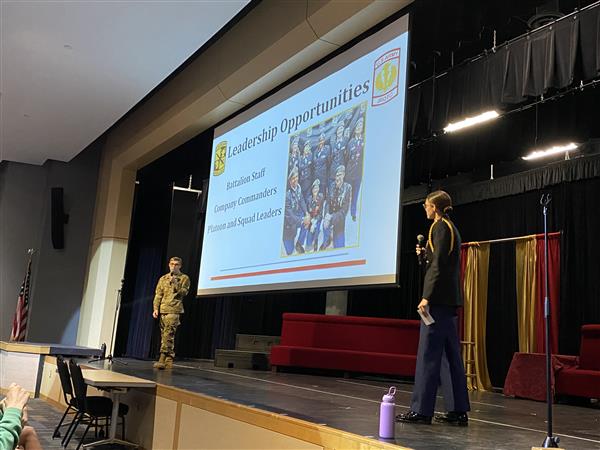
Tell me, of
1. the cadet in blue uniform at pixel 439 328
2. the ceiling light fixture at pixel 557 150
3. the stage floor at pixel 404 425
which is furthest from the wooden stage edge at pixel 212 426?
the ceiling light fixture at pixel 557 150

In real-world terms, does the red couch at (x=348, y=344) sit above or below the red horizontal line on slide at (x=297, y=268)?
below

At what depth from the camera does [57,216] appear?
9.74 meters

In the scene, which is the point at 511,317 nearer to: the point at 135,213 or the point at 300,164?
the point at 300,164

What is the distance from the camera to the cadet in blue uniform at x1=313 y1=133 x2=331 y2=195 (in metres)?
4.58

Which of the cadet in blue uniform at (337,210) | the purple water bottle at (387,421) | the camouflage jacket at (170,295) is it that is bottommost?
the purple water bottle at (387,421)

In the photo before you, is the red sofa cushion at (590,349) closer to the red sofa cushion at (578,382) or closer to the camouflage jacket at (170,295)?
the red sofa cushion at (578,382)

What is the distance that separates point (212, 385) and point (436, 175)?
5950 millimetres

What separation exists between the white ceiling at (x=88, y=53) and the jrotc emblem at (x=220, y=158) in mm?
990

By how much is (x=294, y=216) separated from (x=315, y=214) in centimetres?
31

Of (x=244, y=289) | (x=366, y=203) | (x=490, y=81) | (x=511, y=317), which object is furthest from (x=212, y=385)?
(x=511, y=317)

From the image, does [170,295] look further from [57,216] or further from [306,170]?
[57,216]

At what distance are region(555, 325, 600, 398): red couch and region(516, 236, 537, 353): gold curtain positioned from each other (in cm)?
165

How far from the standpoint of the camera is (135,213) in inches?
415

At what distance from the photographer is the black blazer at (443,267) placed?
110 inches
